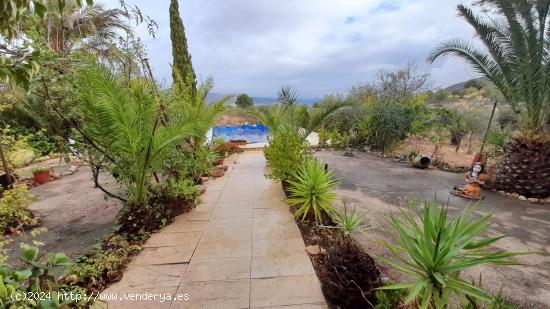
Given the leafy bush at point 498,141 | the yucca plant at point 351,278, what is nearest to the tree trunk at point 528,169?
the leafy bush at point 498,141

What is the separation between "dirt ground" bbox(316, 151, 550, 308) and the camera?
8.93 ft

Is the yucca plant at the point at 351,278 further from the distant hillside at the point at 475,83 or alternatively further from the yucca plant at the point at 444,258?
the distant hillside at the point at 475,83

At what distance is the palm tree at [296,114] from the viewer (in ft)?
19.9

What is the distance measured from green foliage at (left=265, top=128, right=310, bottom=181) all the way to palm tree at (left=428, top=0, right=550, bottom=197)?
3.80 meters

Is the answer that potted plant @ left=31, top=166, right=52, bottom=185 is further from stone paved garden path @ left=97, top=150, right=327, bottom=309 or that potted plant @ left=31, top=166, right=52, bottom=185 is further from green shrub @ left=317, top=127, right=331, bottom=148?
A: green shrub @ left=317, top=127, right=331, bottom=148

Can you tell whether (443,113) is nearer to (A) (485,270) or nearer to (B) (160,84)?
(A) (485,270)

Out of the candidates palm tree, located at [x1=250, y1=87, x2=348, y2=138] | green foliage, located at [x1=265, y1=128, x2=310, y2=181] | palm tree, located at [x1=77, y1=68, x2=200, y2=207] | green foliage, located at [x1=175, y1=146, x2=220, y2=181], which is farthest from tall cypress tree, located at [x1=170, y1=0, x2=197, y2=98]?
palm tree, located at [x1=77, y1=68, x2=200, y2=207]

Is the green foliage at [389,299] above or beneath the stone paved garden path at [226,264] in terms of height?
above

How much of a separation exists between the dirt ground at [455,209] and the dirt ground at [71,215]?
12.5 ft

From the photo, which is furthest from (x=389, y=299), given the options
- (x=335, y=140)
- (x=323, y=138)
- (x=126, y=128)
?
(x=323, y=138)

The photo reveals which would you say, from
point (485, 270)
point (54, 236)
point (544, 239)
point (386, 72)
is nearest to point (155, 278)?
point (54, 236)

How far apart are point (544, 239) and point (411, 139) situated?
855 centimetres

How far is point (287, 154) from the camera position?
4988 mm

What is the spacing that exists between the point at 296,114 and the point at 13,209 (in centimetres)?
524
